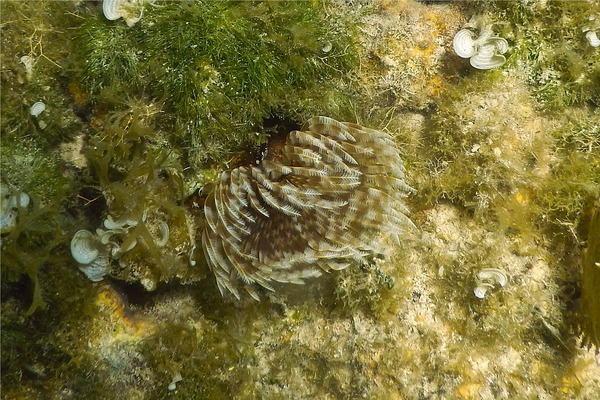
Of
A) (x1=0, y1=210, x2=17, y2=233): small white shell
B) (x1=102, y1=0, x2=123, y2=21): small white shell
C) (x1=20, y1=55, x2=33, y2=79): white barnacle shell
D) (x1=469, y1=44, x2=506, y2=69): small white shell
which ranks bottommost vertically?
(x1=0, y1=210, x2=17, y2=233): small white shell

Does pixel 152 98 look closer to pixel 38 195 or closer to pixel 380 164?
pixel 38 195

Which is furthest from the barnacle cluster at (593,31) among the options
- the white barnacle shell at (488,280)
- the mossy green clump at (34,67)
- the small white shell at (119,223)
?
the mossy green clump at (34,67)

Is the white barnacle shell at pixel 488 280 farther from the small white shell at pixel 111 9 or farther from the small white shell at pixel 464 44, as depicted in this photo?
the small white shell at pixel 111 9

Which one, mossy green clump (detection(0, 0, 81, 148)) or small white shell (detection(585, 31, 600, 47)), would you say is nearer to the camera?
mossy green clump (detection(0, 0, 81, 148))

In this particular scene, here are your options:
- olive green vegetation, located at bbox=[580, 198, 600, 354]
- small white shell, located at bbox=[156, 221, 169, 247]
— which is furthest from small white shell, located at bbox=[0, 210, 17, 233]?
olive green vegetation, located at bbox=[580, 198, 600, 354]

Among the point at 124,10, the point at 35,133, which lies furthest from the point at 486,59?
the point at 35,133

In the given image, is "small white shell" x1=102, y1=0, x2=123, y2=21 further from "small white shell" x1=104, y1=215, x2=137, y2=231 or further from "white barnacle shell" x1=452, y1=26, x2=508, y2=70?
"white barnacle shell" x1=452, y1=26, x2=508, y2=70
